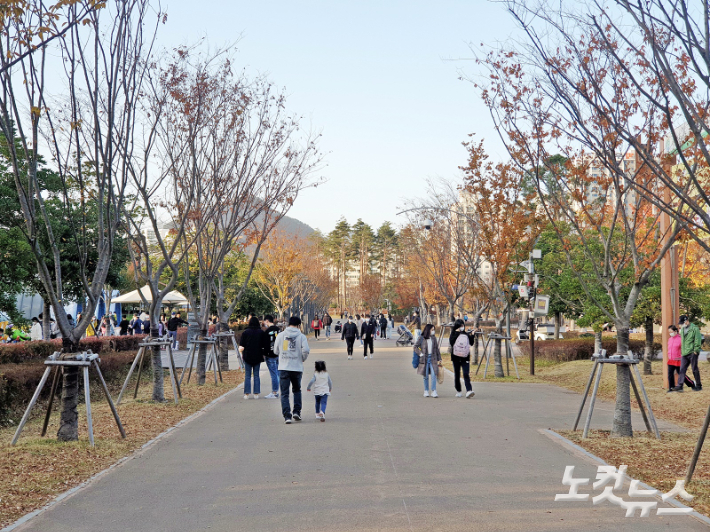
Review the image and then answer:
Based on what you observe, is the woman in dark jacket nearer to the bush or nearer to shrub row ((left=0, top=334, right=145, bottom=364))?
shrub row ((left=0, top=334, right=145, bottom=364))

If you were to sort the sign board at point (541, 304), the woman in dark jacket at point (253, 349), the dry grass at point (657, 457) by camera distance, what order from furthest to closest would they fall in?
the sign board at point (541, 304) → the woman in dark jacket at point (253, 349) → the dry grass at point (657, 457)

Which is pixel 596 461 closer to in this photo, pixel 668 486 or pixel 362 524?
pixel 668 486

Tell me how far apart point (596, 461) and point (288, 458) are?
3.44 meters

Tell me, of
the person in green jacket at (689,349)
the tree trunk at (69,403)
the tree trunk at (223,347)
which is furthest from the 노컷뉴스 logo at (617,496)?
the tree trunk at (223,347)

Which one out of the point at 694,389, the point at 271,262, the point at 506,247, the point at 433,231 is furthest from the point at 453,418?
the point at 271,262

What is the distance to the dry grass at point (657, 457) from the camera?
6.79 m

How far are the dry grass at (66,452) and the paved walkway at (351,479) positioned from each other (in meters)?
0.34

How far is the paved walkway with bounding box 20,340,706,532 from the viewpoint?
5.67 meters

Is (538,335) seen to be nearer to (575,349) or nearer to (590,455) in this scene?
(575,349)

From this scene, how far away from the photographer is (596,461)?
8.05m

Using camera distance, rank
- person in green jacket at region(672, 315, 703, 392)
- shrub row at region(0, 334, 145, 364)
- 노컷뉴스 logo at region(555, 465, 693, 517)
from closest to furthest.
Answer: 노컷뉴스 logo at region(555, 465, 693, 517)
shrub row at region(0, 334, 145, 364)
person in green jacket at region(672, 315, 703, 392)

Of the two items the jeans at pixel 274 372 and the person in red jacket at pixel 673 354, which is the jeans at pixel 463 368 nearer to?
the jeans at pixel 274 372

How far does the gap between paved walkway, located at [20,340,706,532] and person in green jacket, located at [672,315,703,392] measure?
15.0 ft

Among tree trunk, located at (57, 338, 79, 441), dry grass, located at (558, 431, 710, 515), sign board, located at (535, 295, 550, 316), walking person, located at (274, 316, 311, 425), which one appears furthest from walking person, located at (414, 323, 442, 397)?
tree trunk, located at (57, 338, 79, 441)
